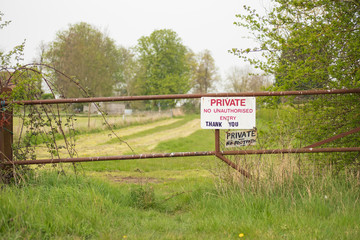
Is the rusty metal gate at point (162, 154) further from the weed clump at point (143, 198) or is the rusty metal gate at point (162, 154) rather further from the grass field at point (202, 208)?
the weed clump at point (143, 198)

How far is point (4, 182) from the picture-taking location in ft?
15.5

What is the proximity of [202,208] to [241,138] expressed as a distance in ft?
3.48

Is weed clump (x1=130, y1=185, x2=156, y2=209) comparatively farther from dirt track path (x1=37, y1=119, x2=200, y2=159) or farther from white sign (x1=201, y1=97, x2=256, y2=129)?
dirt track path (x1=37, y1=119, x2=200, y2=159)

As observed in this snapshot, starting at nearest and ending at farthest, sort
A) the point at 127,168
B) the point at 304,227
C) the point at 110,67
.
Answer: the point at 304,227 → the point at 127,168 → the point at 110,67

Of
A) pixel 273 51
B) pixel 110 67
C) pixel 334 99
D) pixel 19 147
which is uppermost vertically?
pixel 110 67

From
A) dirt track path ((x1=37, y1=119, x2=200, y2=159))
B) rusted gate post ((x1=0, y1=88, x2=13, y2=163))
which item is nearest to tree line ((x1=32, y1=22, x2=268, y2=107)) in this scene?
dirt track path ((x1=37, y1=119, x2=200, y2=159))

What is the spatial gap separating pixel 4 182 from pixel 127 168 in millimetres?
4800

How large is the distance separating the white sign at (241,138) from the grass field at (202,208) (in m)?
0.23

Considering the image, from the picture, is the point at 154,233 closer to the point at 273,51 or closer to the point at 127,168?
the point at 273,51

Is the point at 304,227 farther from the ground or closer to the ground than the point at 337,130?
closer to the ground

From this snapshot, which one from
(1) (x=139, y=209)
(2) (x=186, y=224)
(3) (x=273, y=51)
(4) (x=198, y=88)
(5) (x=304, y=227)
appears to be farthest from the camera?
(4) (x=198, y=88)

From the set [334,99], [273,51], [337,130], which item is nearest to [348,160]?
[337,130]

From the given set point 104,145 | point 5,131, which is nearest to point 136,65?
point 104,145

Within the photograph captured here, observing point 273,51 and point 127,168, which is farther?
point 127,168
